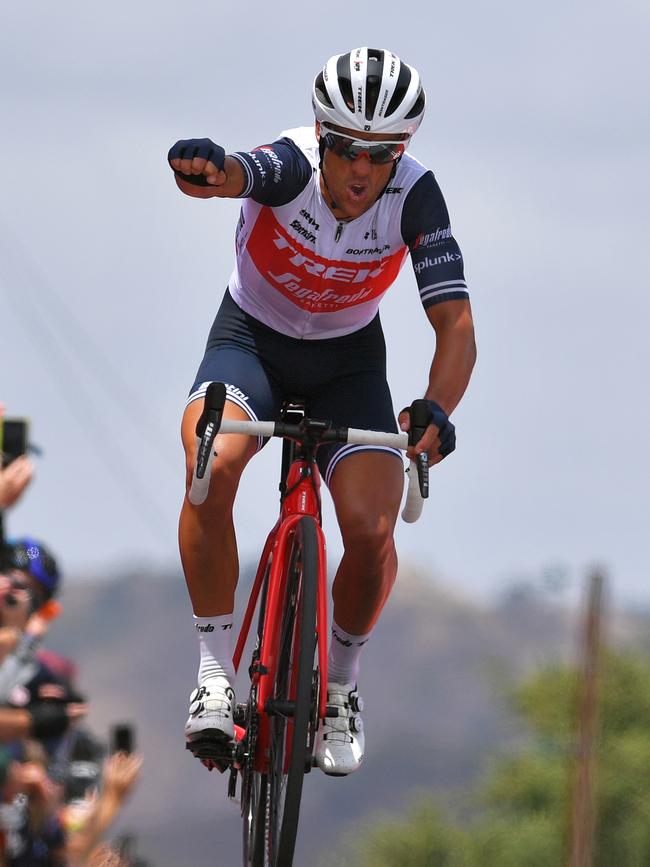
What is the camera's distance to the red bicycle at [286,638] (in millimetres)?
8234

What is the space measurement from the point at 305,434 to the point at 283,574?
614mm

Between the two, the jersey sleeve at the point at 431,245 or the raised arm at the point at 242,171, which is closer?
the raised arm at the point at 242,171

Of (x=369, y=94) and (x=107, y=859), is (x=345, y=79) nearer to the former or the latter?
(x=369, y=94)

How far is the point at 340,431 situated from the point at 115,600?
18334 centimetres

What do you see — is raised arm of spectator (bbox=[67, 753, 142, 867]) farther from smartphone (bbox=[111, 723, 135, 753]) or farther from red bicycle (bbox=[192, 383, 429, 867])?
red bicycle (bbox=[192, 383, 429, 867])

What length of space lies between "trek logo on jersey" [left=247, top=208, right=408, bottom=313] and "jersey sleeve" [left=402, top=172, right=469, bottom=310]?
0.21 m

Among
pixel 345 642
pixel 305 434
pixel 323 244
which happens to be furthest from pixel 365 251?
pixel 345 642

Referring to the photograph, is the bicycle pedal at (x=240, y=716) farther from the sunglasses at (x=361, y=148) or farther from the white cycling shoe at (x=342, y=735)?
the sunglasses at (x=361, y=148)

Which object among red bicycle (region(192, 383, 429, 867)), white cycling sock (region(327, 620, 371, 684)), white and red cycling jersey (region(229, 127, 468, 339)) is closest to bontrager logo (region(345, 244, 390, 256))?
white and red cycling jersey (region(229, 127, 468, 339))

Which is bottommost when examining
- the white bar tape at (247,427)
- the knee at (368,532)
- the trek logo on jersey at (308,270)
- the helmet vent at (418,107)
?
the knee at (368,532)

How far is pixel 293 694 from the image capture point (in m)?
A: 8.56

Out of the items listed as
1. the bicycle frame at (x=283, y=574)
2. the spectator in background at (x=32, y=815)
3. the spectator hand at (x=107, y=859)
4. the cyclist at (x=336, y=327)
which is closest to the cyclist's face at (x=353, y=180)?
the cyclist at (x=336, y=327)

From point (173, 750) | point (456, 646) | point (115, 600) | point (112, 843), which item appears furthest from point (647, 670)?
point (115, 600)

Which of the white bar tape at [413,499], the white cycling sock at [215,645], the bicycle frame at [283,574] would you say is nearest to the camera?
the bicycle frame at [283,574]
